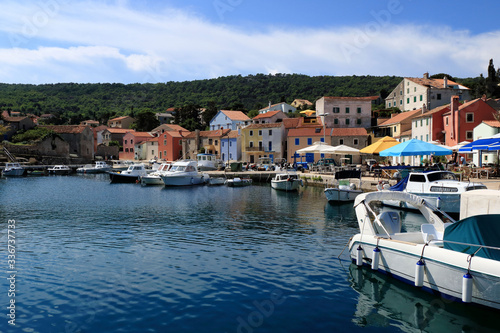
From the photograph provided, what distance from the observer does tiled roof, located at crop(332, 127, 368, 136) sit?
69.6 meters

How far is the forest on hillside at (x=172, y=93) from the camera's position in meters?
149

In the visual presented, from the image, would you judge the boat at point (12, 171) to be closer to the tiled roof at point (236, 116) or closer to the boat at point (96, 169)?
the boat at point (96, 169)

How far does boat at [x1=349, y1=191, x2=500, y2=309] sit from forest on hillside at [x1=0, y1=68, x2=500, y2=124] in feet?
395

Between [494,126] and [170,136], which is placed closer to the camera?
[494,126]

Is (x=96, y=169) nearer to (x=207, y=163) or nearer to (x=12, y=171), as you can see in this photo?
(x=12, y=171)

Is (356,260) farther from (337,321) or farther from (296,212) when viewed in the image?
(296,212)

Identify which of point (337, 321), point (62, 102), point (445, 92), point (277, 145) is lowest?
point (337, 321)

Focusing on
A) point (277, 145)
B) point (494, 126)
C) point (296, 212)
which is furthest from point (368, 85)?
point (296, 212)

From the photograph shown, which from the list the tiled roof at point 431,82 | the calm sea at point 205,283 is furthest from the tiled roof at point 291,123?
the calm sea at point 205,283

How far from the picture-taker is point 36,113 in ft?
476

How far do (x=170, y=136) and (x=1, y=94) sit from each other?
111 m

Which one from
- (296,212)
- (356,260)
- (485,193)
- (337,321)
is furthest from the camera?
(296,212)

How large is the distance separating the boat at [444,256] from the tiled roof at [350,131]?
5616 centimetres

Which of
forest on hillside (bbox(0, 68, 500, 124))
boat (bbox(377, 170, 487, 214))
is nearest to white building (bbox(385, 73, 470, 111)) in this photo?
forest on hillside (bbox(0, 68, 500, 124))
